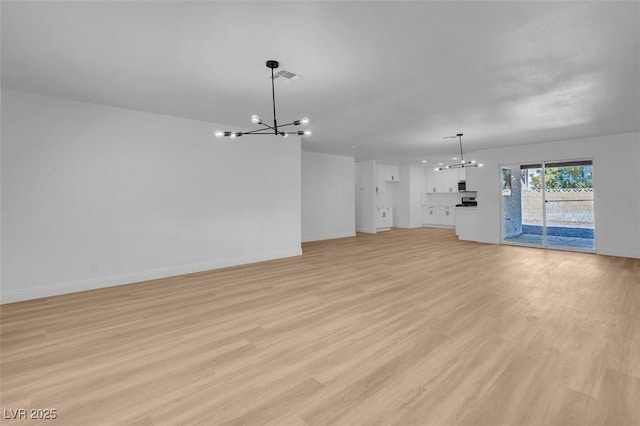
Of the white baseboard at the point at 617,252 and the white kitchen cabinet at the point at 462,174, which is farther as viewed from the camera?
the white kitchen cabinet at the point at 462,174

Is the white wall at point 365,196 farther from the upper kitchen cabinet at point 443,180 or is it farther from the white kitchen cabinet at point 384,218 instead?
the upper kitchen cabinet at point 443,180

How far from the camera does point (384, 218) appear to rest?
11.4 metres

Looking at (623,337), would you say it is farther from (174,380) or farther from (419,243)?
(419,243)

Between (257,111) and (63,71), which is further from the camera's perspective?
(257,111)

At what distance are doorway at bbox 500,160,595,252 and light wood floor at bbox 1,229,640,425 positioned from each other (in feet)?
9.95

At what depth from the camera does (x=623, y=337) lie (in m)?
2.57

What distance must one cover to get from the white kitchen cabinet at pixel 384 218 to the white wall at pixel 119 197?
5.80m

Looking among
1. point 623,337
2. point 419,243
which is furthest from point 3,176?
point 419,243

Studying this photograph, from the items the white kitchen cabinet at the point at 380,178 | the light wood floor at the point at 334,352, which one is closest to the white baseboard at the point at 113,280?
the light wood floor at the point at 334,352

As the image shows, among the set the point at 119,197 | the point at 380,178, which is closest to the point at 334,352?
the point at 119,197

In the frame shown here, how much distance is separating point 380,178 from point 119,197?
349 inches

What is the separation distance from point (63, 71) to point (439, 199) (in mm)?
12254

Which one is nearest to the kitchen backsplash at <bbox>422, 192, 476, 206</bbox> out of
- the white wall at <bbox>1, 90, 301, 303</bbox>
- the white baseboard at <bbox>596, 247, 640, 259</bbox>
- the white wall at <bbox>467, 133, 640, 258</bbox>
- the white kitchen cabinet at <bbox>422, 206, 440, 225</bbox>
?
the white kitchen cabinet at <bbox>422, 206, 440, 225</bbox>

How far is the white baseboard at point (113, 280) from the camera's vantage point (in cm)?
381
